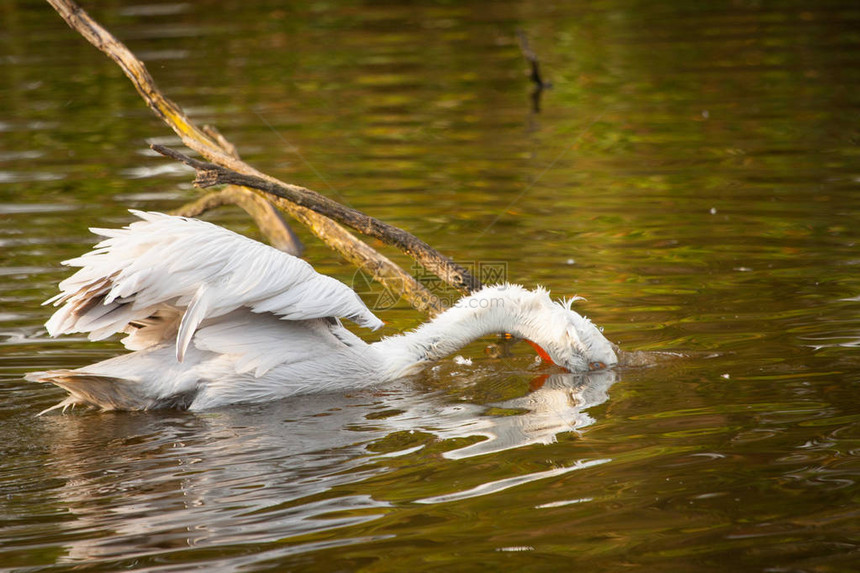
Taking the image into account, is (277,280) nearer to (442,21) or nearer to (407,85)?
(407,85)

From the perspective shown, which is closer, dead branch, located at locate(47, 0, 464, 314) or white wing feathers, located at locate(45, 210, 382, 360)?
white wing feathers, located at locate(45, 210, 382, 360)

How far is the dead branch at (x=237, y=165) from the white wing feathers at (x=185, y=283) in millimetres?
1093

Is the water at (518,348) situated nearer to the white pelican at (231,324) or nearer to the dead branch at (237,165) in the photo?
the white pelican at (231,324)

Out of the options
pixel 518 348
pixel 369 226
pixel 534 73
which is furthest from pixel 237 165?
pixel 534 73

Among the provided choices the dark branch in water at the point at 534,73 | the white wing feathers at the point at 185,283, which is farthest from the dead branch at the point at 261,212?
the dark branch in water at the point at 534,73

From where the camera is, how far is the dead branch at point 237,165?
6707 mm

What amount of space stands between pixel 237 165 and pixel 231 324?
62.4 inches

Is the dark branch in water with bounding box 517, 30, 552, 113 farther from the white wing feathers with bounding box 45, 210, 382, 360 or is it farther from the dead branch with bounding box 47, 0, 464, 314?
the white wing feathers with bounding box 45, 210, 382, 360

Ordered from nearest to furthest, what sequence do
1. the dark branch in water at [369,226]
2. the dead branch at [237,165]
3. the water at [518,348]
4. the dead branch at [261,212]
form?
the water at [518,348] < the dark branch in water at [369,226] < the dead branch at [237,165] < the dead branch at [261,212]

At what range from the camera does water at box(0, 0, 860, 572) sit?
159 inches

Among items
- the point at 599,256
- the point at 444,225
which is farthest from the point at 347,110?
the point at 599,256

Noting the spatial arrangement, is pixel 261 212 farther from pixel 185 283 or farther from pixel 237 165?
pixel 185 283

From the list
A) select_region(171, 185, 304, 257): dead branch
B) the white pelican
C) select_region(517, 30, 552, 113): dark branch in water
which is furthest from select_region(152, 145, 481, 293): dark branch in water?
select_region(517, 30, 552, 113): dark branch in water

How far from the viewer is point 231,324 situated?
18.4 feet
